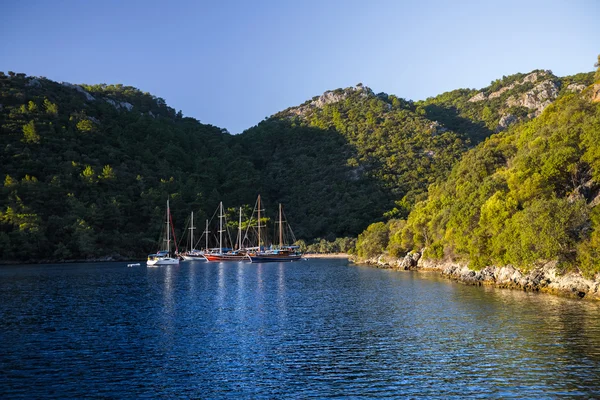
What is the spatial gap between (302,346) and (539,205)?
28.8m

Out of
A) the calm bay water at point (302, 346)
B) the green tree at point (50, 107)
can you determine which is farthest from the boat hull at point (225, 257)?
the green tree at point (50, 107)

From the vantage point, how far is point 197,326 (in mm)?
35000

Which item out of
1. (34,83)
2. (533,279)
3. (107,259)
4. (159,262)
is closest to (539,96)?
(159,262)

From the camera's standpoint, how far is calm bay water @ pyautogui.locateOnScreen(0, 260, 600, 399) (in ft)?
69.3

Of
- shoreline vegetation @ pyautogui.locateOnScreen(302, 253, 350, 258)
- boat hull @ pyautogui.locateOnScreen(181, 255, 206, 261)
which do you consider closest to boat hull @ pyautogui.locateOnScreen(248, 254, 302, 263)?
shoreline vegetation @ pyautogui.locateOnScreen(302, 253, 350, 258)

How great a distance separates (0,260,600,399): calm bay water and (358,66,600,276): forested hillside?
188 inches

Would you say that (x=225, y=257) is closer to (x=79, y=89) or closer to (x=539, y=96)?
(x=79, y=89)

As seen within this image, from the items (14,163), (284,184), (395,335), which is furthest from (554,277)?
(284,184)

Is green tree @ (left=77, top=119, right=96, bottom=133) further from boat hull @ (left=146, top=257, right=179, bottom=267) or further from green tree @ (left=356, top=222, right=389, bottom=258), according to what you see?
green tree @ (left=356, top=222, right=389, bottom=258)

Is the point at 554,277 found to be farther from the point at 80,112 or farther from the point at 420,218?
the point at 80,112

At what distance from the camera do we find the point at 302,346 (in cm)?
2866

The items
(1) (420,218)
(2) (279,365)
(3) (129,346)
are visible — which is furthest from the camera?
(1) (420,218)

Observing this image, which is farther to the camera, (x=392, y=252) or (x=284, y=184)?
(x=284, y=184)

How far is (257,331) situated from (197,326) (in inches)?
192
